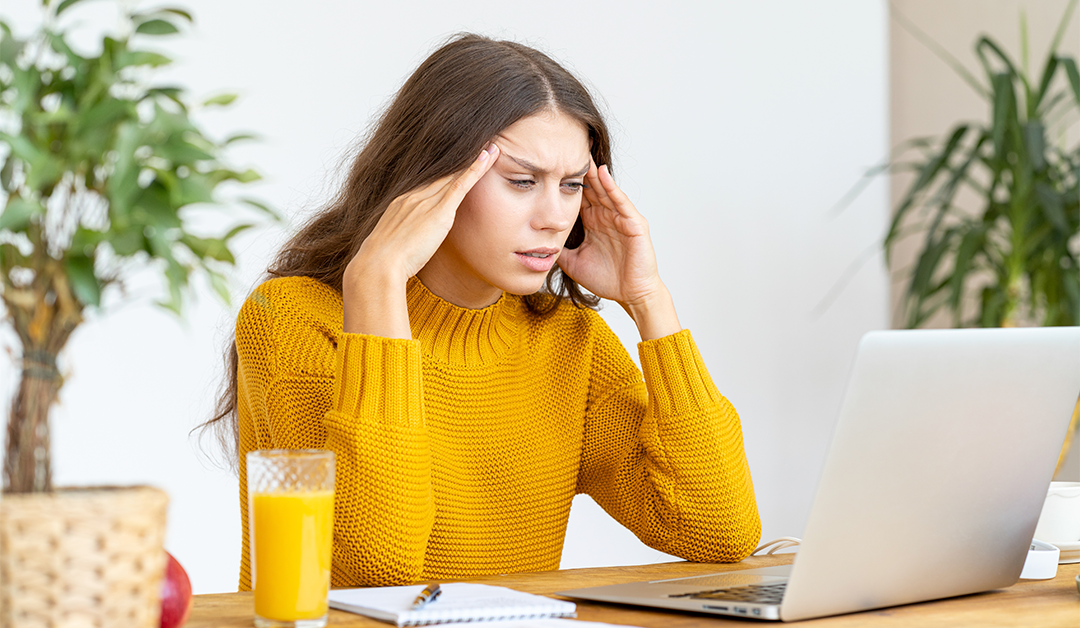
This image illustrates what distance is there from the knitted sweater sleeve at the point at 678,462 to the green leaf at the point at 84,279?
93 centimetres

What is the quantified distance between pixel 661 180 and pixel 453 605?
2.07m

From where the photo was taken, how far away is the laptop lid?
0.83 meters

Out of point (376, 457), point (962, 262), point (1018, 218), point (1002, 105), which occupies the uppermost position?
point (1002, 105)

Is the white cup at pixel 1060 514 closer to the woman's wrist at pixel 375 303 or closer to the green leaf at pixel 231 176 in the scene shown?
the woman's wrist at pixel 375 303

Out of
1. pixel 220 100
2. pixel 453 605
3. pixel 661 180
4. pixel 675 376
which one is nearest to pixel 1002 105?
pixel 661 180

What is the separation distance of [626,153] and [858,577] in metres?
1.97

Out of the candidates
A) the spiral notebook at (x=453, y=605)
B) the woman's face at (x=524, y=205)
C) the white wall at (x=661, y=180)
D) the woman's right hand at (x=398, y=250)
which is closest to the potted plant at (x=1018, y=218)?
the white wall at (x=661, y=180)

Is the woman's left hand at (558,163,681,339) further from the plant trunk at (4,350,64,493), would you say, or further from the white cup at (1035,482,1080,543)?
the plant trunk at (4,350,64,493)

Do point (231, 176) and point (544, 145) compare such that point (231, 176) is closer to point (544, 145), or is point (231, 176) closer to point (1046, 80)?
point (544, 145)

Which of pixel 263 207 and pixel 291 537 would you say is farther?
pixel 291 537

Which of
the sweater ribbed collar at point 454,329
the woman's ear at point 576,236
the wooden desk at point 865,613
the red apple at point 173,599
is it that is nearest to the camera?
the red apple at point 173,599

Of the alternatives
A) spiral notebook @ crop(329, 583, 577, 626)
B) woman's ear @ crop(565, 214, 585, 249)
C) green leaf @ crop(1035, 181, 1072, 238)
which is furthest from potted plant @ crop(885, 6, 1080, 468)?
spiral notebook @ crop(329, 583, 577, 626)

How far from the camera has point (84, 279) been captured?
614 mm

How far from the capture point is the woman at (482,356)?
3.89 feet
